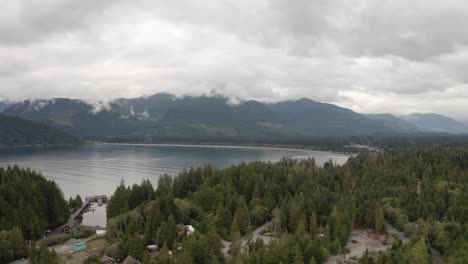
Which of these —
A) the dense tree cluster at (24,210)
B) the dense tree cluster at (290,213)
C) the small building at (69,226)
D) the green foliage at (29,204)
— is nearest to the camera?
the dense tree cluster at (290,213)

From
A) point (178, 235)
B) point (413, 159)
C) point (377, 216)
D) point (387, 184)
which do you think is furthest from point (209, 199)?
point (413, 159)

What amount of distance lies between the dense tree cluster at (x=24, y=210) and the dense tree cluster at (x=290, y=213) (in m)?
9.22

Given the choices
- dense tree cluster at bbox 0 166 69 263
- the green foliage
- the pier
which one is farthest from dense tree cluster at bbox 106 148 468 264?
dense tree cluster at bbox 0 166 69 263

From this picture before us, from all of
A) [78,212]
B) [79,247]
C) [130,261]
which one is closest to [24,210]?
[79,247]

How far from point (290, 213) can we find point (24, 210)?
123 ft

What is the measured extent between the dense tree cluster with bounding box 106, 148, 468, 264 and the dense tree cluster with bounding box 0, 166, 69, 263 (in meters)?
9.22

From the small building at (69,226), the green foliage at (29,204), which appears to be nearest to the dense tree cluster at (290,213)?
the small building at (69,226)

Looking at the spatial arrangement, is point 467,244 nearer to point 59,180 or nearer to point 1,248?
point 1,248

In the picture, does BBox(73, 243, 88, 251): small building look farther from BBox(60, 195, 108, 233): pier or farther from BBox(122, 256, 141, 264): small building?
BBox(122, 256, 141, 264): small building

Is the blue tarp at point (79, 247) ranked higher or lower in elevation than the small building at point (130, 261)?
lower

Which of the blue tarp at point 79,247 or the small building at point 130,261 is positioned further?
the blue tarp at point 79,247

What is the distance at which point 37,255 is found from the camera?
45375 mm

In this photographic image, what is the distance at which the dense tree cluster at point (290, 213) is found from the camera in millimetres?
44312

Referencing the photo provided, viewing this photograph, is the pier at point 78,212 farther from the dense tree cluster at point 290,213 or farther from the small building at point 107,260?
the small building at point 107,260
